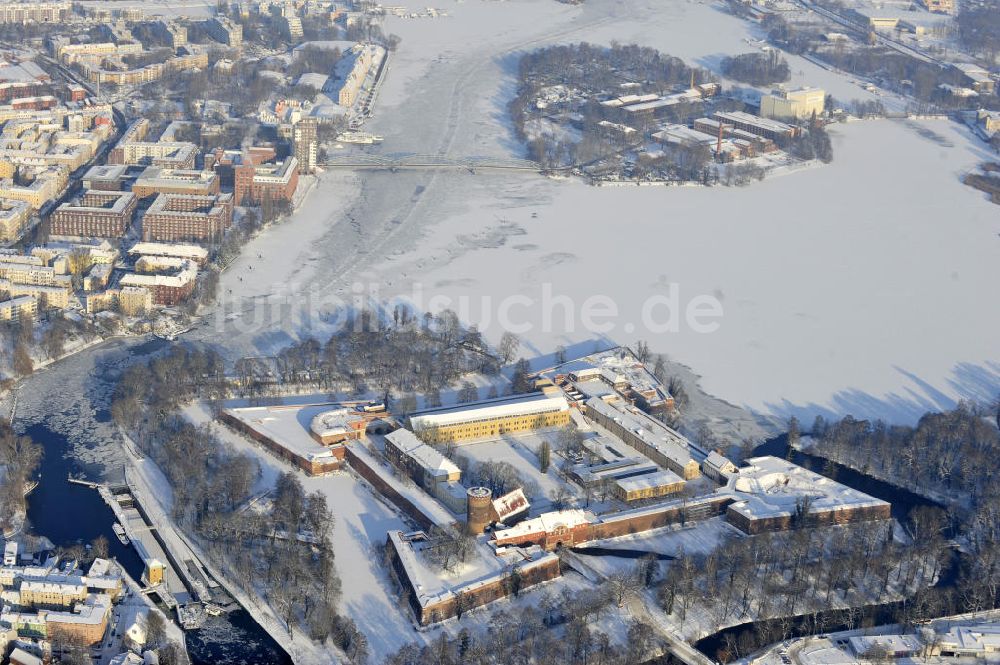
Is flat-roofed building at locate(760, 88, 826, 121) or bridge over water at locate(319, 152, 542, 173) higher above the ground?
flat-roofed building at locate(760, 88, 826, 121)

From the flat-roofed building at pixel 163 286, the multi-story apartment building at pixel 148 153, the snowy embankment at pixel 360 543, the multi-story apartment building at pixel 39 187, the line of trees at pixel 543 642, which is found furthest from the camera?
the multi-story apartment building at pixel 148 153

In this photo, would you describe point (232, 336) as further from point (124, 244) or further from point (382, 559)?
point (382, 559)

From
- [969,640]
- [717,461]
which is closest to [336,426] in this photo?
[717,461]

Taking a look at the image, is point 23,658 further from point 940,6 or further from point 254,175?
point 940,6

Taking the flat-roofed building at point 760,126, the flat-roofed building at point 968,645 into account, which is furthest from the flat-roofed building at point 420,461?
the flat-roofed building at point 760,126

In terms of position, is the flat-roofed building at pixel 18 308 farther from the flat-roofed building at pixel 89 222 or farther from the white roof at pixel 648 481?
the white roof at pixel 648 481

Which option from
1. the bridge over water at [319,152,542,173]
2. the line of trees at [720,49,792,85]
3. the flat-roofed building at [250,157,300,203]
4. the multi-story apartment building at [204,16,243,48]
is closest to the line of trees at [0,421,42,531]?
the flat-roofed building at [250,157,300,203]

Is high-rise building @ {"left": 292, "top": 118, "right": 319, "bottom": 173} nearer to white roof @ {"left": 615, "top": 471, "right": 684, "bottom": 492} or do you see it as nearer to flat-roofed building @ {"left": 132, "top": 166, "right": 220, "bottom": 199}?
flat-roofed building @ {"left": 132, "top": 166, "right": 220, "bottom": 199}
